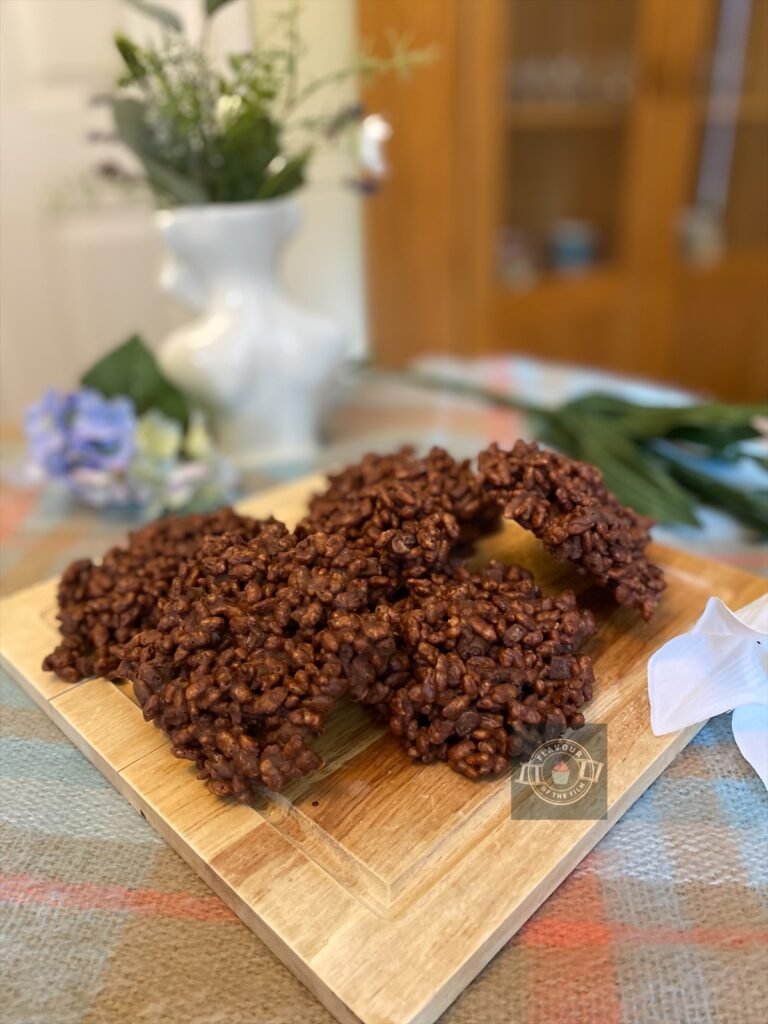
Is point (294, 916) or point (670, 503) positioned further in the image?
point (670, 503)

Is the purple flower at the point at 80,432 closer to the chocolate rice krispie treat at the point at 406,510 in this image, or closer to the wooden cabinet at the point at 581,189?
the chocolate rice krispie treat at the point at 406,510

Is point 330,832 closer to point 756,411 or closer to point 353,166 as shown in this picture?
point 756,411

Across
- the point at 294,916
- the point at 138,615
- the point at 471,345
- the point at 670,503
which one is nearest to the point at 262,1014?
the point at 294,916

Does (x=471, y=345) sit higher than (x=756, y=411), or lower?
lower

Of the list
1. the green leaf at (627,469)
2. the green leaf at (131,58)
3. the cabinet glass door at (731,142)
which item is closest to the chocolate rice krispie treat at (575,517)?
the green leaf at (627,469)

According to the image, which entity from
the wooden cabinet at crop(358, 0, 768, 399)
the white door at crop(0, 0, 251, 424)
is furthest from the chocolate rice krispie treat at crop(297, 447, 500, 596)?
the wooden cabinet at crop(358, 0, 768, 399)
